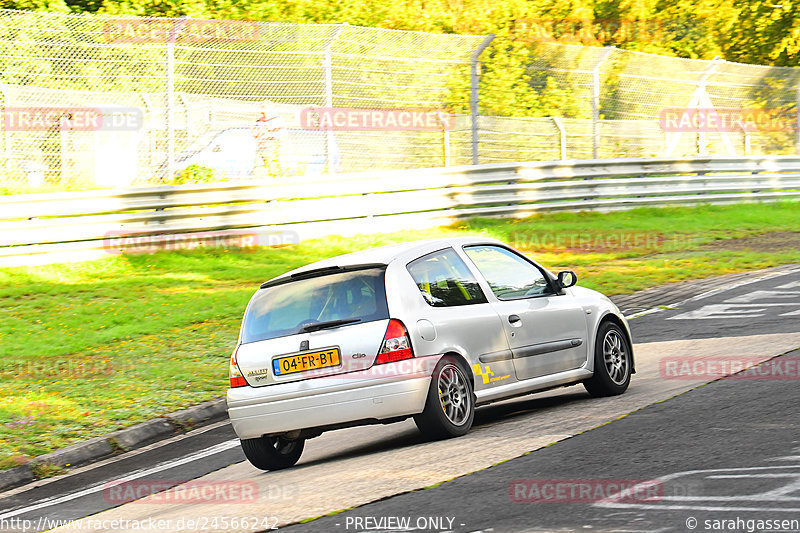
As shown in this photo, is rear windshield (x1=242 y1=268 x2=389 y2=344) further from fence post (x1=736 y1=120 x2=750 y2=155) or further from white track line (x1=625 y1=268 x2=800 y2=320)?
fence post (x1=736 y1=120 x2=750 y2=155)

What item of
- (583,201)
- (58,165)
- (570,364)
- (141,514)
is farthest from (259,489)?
(583,201)

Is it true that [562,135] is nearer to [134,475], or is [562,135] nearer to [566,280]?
[566,280]

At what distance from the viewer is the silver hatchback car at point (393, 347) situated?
719 centimetres

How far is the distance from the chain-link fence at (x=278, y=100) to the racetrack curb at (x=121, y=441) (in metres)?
8.06

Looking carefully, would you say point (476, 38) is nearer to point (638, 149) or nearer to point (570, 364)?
point (638, 149)

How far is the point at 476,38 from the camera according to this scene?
66.7ft

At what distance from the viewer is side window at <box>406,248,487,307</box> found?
775 centimetres

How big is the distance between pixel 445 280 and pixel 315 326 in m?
1.11

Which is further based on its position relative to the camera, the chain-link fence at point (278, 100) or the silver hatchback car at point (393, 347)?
the chain-link fence at point (278, 100)

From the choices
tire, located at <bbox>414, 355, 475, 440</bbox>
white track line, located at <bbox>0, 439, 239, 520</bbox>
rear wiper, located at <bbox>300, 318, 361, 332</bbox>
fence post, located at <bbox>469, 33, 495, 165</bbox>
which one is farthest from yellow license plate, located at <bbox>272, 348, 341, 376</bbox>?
fence post, located at <bbox>469, 33, 495, 165</bbox>

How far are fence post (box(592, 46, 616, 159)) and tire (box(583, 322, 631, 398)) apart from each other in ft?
46.5

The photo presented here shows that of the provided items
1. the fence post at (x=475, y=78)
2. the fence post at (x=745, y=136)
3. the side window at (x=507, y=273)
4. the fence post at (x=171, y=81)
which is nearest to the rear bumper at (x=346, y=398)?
the side window at (x=507, y=273)

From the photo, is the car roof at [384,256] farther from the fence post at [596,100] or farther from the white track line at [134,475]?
the fence post at [596,100]

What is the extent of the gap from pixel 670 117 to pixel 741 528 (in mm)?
21707
